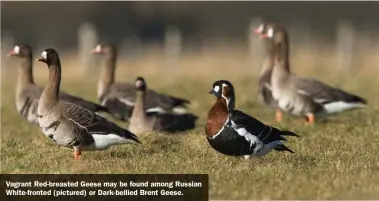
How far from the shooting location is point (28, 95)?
17.0 m

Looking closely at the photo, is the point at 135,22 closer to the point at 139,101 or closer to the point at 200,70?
the point at 200,70

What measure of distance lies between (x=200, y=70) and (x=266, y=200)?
97.1ft

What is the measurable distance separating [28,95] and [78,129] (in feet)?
17.6

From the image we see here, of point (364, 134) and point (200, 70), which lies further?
point (200, 70)

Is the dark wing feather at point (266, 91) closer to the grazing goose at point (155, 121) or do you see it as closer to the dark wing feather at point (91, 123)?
the grazing goose at point (155, 121)

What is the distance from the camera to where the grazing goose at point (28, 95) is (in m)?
16.4

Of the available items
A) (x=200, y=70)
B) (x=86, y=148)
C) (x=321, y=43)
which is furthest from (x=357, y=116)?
(x=321, y=43)

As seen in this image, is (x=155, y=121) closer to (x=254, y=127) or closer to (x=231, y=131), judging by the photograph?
(x=254, y=127)

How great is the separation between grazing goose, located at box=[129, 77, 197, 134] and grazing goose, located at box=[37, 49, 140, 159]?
3413 millimetres

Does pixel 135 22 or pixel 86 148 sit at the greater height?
pixel 135 22

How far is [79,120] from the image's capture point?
12.1 m
